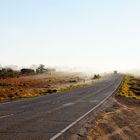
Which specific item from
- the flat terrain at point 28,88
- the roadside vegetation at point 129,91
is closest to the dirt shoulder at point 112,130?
the flat terrain at point 28,88

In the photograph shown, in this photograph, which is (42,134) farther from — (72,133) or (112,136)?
(112,136)

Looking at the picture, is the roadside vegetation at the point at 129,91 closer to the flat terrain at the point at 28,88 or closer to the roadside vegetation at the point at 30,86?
the roadside vegetation at the point at 30,86

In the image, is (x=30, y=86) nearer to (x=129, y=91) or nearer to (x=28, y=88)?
(x=28, y=88)

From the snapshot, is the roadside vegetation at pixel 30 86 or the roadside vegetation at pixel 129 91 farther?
the roadside vegetation at pixel 129 91

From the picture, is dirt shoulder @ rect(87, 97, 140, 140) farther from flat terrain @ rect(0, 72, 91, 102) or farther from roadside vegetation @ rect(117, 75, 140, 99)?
roadside vegetation @ rect(117, 75, 140, 99)

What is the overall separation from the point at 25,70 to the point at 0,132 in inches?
5895

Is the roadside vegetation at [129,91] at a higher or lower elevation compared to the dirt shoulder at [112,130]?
lower

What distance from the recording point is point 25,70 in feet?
530

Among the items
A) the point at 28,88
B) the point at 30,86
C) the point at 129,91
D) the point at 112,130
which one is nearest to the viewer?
the point at 112,130

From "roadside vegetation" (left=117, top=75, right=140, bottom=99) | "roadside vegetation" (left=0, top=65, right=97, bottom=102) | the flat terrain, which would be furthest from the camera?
"roadside vegetation" (left=117, top=75, right=140, bottom=99)

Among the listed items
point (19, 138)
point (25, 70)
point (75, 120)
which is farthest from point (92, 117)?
point (25, 70)

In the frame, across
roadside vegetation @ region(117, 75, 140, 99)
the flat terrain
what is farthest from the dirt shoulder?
roadside vegetation @ region(117, 75, 140, 99)

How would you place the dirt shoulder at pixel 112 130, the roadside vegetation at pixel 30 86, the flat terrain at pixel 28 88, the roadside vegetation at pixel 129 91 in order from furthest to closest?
the roadside vegetation at pixel 129 91 < the roadside vegetation at pixel 30 86 < the flat terrain at pixel 28 88 < the dirt shoulder at pixel 112 130

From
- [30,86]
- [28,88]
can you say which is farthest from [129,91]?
[30,86]
